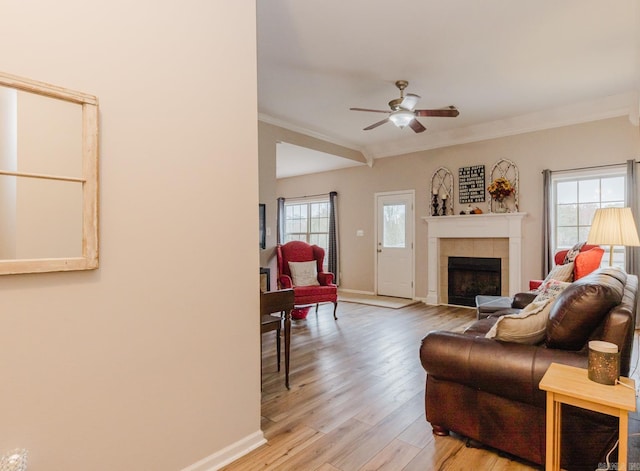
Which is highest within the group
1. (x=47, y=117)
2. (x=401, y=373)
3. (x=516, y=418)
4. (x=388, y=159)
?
(x=388, y=159)

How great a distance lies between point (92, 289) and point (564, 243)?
5.80 metres

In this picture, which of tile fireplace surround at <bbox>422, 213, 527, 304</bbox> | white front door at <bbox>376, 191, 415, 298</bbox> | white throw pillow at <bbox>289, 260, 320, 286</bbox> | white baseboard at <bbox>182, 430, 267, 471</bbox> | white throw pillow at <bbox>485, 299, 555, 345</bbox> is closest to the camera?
white baseboard at <bbox>182, 430, 267, 471</bbox>

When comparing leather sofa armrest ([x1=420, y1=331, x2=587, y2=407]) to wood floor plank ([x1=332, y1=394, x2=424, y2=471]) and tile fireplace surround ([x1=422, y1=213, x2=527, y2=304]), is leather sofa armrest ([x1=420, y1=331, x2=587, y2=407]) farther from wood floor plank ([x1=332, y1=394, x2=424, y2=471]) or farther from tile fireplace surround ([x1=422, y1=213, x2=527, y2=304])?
tile fireplace surround ([x1=422, y1=213, x2=527, y2=304])

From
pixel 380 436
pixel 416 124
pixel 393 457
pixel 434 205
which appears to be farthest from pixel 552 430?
pixel 434 205

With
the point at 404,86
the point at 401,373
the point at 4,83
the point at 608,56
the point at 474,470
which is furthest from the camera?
the point at 404,86

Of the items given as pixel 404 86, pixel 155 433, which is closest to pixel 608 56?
pixel 404 86

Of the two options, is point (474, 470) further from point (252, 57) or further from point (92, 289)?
point (252, 57)

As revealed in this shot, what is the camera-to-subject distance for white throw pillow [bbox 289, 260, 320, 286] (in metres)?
5.27

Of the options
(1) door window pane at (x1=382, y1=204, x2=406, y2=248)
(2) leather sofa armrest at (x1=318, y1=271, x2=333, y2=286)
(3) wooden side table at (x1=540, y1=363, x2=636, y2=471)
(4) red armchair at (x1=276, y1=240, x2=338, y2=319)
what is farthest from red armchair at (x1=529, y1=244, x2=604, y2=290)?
(1) door window pane at (x1=382, y1=204, x2=406, y2=248)

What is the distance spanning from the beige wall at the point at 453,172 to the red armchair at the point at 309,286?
196 centimetres

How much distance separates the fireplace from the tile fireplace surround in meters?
0.12

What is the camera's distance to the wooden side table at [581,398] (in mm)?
1319

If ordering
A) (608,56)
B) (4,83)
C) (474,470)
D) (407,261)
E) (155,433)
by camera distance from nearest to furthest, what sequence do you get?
1. (4,83)
2. (155,433)
3. (474,470)
4. (608,56)
5. (407,261)

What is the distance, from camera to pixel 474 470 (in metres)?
1.80
